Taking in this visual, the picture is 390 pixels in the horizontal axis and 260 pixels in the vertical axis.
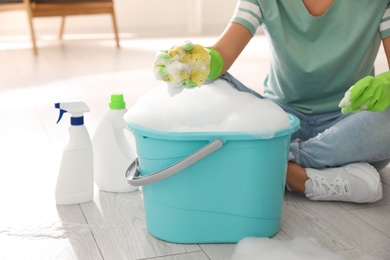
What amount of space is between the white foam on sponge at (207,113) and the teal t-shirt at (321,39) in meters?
0.25

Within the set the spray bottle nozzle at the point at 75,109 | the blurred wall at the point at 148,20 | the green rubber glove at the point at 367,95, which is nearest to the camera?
the green rubber glove at the point at 367,95

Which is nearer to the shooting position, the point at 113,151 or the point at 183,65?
the point at 183,65

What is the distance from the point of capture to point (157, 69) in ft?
3.19

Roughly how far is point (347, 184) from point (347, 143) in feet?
0.28

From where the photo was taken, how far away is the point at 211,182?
1020 mm

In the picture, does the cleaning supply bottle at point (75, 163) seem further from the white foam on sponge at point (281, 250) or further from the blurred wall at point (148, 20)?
the blurred wall at point (148, 20)

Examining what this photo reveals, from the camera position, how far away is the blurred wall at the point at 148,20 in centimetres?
415

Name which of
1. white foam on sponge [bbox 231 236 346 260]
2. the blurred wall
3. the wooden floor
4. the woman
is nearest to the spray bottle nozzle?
the wooden floor

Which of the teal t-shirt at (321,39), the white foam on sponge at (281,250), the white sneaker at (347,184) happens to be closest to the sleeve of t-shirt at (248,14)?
the teal t-shirt at (321,39)

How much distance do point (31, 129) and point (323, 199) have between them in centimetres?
94

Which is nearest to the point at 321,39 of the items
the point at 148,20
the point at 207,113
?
the point at 207,113

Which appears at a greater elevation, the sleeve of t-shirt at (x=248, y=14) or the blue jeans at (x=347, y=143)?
the sleeve of t-shirt at (x=248, y=14)

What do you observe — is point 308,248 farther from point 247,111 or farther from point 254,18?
point 254,18

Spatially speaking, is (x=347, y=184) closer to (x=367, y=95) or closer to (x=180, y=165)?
(x=367, y=95)
